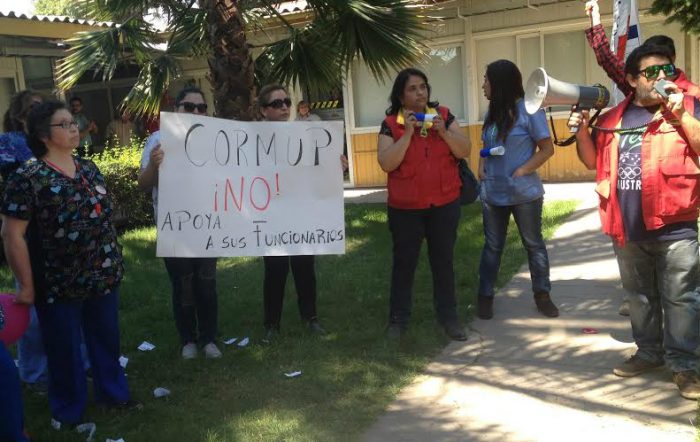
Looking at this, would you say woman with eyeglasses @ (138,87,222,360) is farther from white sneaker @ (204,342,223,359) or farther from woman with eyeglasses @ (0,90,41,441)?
woman with eyeglasses @ (0,90,41,441)

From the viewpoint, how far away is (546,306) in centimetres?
511

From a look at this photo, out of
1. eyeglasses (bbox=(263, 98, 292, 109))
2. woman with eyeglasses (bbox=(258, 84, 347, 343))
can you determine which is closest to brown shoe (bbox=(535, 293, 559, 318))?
woman with eyeglasses (bbox=(258, 84, 347, 343))

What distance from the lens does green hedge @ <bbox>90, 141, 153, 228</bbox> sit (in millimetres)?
9711

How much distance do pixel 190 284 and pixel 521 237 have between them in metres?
2.38

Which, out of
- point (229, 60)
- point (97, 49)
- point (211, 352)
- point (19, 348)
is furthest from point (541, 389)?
point (97, 49)

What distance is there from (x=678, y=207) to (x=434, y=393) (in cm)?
162

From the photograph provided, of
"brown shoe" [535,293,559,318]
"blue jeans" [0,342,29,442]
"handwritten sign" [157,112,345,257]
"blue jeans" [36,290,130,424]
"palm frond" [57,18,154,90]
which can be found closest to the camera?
"blue jeans" [0,342,29,442]

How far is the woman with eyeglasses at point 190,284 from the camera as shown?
4.30 m

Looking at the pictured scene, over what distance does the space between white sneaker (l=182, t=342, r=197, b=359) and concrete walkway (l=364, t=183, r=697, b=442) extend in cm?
152

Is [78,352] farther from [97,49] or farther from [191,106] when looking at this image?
[97,49]

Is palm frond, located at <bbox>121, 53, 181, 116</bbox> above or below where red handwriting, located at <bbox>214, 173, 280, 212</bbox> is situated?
above

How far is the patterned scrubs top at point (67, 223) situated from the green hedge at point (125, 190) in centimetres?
621

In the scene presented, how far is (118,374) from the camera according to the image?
3877 mm

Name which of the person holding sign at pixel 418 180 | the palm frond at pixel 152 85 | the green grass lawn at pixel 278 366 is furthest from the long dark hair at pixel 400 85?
the palm frond at pixel 152 85
